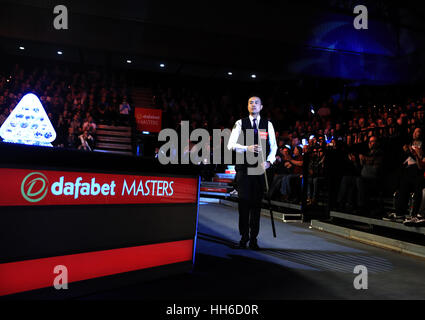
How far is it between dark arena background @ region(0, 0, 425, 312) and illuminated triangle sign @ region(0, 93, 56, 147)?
0.02 metres

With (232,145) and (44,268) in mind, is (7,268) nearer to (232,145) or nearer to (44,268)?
(44,268)

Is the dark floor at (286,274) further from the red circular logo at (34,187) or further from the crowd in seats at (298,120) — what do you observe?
the crowd in seats at (298,120)

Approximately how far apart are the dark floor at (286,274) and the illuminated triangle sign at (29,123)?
3.35m

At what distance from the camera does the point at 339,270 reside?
3.48m

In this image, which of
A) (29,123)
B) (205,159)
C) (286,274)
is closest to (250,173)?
(286,274)

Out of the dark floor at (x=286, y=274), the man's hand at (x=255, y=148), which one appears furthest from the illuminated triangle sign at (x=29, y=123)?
the man's hand at (x=255, y=148)

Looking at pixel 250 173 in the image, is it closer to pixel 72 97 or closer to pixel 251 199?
pixel 251 199

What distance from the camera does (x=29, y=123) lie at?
5984 millimetres

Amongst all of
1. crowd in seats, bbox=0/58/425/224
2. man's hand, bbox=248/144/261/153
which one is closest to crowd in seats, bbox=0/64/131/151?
crowd in seats, bbox=0/58/425/224

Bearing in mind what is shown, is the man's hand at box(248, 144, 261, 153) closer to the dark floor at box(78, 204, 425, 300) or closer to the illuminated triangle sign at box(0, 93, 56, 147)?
the dark floor at box(78, 204, 425, 300)

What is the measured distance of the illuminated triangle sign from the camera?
5809 millimetres

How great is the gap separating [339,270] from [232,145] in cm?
189

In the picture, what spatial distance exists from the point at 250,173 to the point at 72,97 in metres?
12.0
